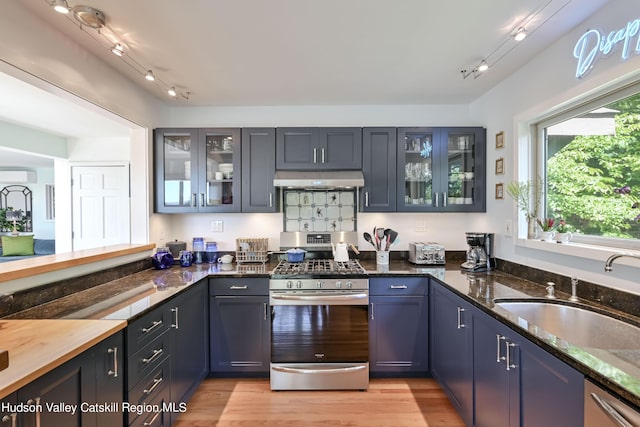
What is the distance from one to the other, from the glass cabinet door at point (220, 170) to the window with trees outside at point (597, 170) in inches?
103

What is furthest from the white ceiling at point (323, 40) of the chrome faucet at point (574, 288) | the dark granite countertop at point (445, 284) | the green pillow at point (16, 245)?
the green pillow at point (16, 245)

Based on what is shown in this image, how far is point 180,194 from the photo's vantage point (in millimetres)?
2775

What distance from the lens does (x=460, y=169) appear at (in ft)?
9.10

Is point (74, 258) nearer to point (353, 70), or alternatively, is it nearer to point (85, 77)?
point (85, 77)

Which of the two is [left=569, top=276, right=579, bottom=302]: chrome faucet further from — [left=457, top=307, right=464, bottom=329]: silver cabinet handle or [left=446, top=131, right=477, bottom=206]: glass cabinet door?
[left=446, top=131, right=477, bottom=206]: glass cabinet door

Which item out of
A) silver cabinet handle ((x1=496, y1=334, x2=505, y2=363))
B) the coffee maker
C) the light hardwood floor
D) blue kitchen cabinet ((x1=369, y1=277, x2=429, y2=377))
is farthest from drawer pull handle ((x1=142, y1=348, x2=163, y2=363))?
the coffee maker

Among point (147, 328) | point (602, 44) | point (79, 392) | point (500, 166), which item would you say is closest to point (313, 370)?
point (147, 328)

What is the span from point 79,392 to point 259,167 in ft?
6.69

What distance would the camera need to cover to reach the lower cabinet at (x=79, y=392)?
36.5 inches

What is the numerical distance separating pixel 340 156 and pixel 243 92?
1076 mm

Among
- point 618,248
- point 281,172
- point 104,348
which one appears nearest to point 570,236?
point 618,248

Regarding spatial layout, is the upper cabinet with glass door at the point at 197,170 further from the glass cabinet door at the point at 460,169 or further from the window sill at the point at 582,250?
the window sill at the point at 582,250

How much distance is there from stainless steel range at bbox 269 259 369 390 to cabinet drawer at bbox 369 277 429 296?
9cm

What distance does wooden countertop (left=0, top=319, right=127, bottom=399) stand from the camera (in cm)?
89
